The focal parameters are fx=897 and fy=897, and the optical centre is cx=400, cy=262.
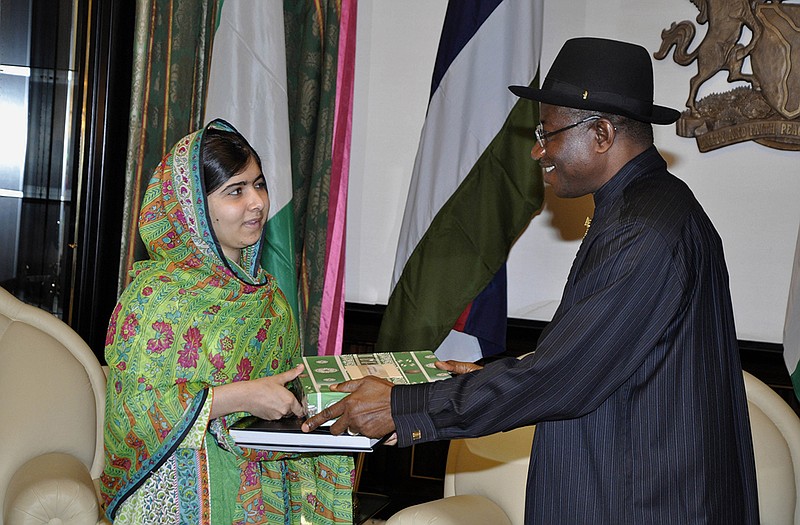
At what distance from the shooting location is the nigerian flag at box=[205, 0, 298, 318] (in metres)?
3.42

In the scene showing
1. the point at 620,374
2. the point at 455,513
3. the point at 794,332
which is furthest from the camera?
the point at 794,332

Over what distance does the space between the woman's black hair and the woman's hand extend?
47 cm

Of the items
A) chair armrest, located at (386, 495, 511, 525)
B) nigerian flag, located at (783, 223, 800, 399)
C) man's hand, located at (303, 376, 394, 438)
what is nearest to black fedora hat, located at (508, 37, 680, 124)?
man's hand, located at (303, 376, 394, 438)

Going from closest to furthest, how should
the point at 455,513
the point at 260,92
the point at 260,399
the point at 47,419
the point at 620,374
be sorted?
the point at 620,374, the point at 260,399, the point at 455,513, the point at 47,419, the point at 260,92

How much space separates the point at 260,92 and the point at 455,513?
1757 millimetres

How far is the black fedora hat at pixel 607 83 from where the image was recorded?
176 cm

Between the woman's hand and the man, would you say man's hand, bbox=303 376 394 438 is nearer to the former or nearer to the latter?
the man

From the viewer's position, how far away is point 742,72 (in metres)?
3.56

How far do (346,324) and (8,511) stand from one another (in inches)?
77.1

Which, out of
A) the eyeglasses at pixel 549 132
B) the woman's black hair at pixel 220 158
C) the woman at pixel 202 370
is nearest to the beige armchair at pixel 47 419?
the woman at pixel 202 370

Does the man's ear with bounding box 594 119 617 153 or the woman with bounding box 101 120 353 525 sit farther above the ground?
the man's ear with bounding box 594 119 617 153

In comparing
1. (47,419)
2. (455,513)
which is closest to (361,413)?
(455,513)

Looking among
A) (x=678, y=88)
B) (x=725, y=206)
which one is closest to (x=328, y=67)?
(x=678, y=88)

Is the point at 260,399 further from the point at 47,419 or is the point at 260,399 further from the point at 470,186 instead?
the point at 470,186
